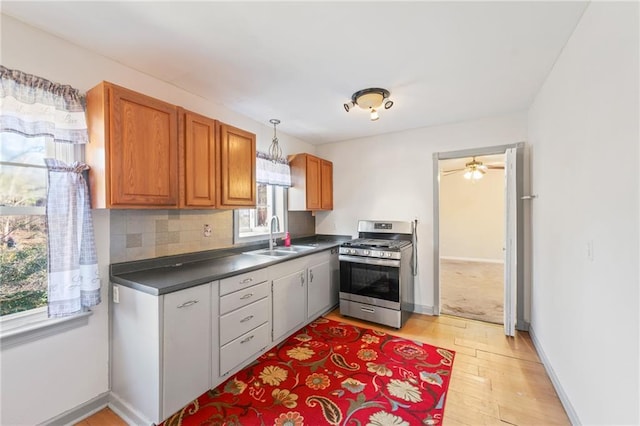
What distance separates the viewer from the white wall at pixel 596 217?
1120 millimetres

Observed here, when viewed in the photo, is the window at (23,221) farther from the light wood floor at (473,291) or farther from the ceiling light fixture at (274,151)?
the light wood floor at (473,291)

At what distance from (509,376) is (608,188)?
1.74 metres

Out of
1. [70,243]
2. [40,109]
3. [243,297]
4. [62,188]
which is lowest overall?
[243,297]

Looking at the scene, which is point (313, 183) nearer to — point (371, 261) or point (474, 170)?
point (371, 261)

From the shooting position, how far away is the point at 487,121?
3.25 m

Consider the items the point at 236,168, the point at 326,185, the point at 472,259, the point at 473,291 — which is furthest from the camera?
the point at 472,259

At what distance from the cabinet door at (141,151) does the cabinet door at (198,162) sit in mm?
84

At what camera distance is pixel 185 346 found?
5.93ft


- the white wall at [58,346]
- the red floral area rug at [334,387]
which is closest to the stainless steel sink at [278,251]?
the red floral area rug at [334,387]

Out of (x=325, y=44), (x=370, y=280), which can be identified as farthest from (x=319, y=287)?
(x=325, y=44)

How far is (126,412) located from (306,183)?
283 cm

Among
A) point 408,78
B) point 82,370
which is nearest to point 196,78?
point 408,78

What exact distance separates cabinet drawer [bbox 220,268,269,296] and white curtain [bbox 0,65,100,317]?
80cm

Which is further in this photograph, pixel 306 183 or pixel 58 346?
pixel 306 183
